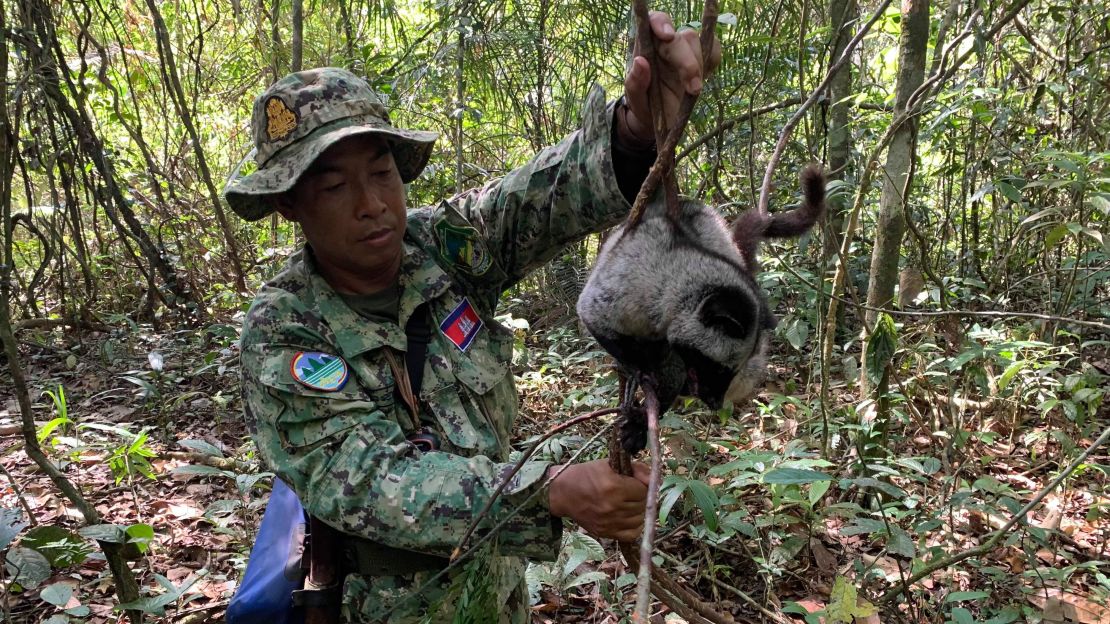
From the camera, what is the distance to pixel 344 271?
7.75 feet

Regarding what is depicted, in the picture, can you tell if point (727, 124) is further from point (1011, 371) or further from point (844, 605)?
point (844, 605)

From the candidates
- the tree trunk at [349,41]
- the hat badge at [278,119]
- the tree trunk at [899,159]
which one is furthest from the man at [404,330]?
the tree trunk at [349,41]

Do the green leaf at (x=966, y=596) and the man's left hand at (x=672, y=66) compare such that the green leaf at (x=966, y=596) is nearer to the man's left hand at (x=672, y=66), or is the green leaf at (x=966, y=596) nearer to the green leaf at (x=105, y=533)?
the man's left hand at (x=672, y=66)

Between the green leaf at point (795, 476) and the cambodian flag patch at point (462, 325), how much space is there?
109 cm

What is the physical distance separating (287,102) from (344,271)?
0.56 meters

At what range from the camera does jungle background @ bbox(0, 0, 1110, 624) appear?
2.94 metres

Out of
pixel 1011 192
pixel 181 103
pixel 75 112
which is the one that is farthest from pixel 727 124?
pixel 75 112

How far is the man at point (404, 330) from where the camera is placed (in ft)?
5.79

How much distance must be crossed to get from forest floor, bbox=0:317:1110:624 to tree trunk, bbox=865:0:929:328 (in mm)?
823

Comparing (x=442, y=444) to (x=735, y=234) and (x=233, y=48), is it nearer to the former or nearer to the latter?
(x=735, y=234)

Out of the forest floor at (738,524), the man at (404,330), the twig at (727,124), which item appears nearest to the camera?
the man at (404,330)

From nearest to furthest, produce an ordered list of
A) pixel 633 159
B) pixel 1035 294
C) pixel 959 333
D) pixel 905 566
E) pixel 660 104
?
1. pixel 660 104
2. pixel 633 159
3. pixel 905 566
4. pixel 959 333
5. pixel 1035 294

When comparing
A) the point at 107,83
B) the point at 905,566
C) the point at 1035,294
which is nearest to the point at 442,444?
the point at 905,566

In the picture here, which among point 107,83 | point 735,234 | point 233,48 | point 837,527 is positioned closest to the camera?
point 735,234
